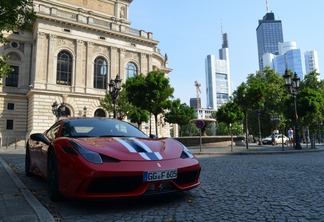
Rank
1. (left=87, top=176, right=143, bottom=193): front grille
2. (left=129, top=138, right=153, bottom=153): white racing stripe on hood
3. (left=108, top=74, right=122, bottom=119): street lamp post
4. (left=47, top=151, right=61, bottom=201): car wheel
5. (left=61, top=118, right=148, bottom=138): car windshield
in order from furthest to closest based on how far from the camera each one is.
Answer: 1. (left=108, top=74, right=122, bottom=119): street lamp post
2. (left=61, top=118, right=148, bottom=138): car windshield
3. (left=47, top=151, right=61, bottom=201): car wheel
4. (left=129, top=138, right=153, bottom=153): white racing stripe on hood
5. (left=87, top=176, right=143, bottom=193): front grille

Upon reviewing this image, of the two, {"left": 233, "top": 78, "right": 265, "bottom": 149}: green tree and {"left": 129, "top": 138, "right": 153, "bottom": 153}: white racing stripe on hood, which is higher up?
{"left": 233, "top": 78, "right": 265, "bottom": 149}: green tree

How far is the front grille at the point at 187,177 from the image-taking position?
3625 mm

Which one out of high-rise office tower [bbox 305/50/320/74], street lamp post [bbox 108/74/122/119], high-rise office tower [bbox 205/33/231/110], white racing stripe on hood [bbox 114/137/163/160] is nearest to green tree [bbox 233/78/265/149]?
street lamp post [bbox 108/74/122/119]

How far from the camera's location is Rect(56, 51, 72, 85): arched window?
120ft

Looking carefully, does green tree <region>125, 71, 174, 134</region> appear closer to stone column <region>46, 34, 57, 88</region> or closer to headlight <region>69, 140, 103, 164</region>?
stone column <region>46, 34, 57, 88</region>

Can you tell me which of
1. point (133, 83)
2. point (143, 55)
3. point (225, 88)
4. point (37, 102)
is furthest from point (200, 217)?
point (225, 88)

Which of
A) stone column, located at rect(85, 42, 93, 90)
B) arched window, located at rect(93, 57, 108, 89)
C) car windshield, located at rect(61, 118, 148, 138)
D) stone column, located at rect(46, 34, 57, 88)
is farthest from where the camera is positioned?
arched window, located at rect(93, 57, 108, 89)

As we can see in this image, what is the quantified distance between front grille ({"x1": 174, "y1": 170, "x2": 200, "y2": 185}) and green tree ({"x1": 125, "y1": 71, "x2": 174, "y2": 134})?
20.0m

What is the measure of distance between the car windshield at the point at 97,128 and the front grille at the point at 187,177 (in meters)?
1.30

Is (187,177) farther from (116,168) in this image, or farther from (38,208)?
(38,208)

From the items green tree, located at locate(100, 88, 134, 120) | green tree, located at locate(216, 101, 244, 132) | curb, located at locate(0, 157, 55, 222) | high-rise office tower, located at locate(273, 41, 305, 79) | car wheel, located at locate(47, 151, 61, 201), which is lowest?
curb, located at locate(0, 157, 55, 222)

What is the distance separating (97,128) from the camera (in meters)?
4.66

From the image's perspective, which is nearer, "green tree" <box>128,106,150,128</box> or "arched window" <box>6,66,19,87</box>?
"green tree" <box>128,106,150,128</box>

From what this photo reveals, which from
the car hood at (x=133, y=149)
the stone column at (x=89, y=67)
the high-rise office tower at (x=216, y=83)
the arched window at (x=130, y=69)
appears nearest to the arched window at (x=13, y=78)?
the stone column at (x=89, y=67)
